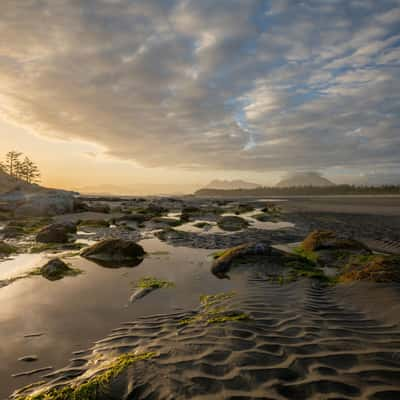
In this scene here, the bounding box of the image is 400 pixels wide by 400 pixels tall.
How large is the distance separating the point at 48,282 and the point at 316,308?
5945 millimetres

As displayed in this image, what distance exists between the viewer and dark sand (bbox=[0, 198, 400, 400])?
254 centimetres

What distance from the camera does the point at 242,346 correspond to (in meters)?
3.21

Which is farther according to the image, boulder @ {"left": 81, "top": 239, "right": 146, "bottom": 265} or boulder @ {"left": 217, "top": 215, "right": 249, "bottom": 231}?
boulder @ {"left": 217, "top": 215, "right": 249, "bottom": 231}

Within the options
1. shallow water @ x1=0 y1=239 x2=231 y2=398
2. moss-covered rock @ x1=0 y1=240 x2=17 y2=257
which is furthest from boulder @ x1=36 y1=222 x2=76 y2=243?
shallow water @ x1=0 y1=239 x2=231 y2=398

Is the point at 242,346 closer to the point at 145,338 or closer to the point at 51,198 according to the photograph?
the point at 145,338

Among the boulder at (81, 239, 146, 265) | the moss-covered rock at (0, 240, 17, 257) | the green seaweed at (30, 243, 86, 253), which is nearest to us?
the boulder at (81, 239, 146, 265)

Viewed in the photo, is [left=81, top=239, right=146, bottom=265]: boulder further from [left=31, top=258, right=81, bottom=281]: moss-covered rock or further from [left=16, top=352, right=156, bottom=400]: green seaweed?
[left=16, top=352, right=156, bottom=400]: green seaweed

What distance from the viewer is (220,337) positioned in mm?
3461

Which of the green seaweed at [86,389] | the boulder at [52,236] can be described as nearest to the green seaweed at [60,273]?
the green seaweed at [86,389]

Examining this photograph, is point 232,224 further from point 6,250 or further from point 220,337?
point 220,337

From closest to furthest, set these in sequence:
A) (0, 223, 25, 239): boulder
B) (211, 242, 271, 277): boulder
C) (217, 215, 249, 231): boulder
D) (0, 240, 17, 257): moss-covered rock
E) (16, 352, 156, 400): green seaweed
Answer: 1. (16, 352, 156, 400): green seaweed
2. (211, 242, 271, 277): boulder
3. (0, 240, 17, 257): moss-covered rock
4. (0, 223, 25, 239): boulder
5. (217, 215, 249, 231): boulder

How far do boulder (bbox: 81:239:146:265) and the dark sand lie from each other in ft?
6.79

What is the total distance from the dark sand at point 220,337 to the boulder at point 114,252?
207cm

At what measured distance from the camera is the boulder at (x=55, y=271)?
6356mm
